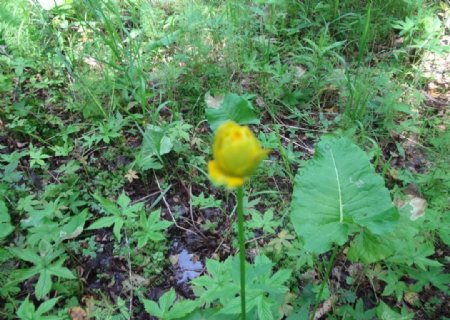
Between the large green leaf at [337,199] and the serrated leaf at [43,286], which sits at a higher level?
the large green leaf at [337,199]

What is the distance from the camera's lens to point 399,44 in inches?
119

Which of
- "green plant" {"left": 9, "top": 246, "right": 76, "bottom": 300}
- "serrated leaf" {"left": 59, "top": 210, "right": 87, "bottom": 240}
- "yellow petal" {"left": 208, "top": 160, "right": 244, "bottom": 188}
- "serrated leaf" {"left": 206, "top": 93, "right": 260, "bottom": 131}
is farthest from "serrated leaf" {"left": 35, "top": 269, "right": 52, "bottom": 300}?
"yellow petal" {"left": 208, "top": 160, "right": 244, "bottom": 188}

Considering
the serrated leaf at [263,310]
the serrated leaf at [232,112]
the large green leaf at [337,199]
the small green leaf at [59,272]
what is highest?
the serrated leaf at [232,112]

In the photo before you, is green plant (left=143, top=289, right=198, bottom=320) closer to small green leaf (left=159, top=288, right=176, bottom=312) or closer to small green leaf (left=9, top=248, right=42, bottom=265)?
small green leaf (left=159, top=288, right=176, bottom=312)

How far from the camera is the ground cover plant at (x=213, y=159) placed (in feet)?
5.24

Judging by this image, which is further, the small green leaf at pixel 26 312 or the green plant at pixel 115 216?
the green plant at pixel 115 216

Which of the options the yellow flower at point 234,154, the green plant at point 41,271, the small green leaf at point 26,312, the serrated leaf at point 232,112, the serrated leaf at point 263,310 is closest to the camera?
the yellow flower at point 234,154

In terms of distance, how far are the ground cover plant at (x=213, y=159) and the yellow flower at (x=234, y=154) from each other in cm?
15

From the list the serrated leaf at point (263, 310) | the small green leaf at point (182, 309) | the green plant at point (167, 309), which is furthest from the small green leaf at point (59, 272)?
the serrated leaf at point (263, 310)

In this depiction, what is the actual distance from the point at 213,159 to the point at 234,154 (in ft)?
5.17

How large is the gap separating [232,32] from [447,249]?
1.82 m

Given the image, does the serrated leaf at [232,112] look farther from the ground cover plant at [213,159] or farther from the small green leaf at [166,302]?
the small green leaf at [166,302]

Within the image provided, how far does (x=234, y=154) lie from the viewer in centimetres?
75

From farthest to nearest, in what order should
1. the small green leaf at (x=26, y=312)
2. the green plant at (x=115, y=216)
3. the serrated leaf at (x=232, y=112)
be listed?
the serrated leaf at (x=232, y=112)
the green plant at (x=115, y=216)
the small green leaf at (x=26, y=312)
